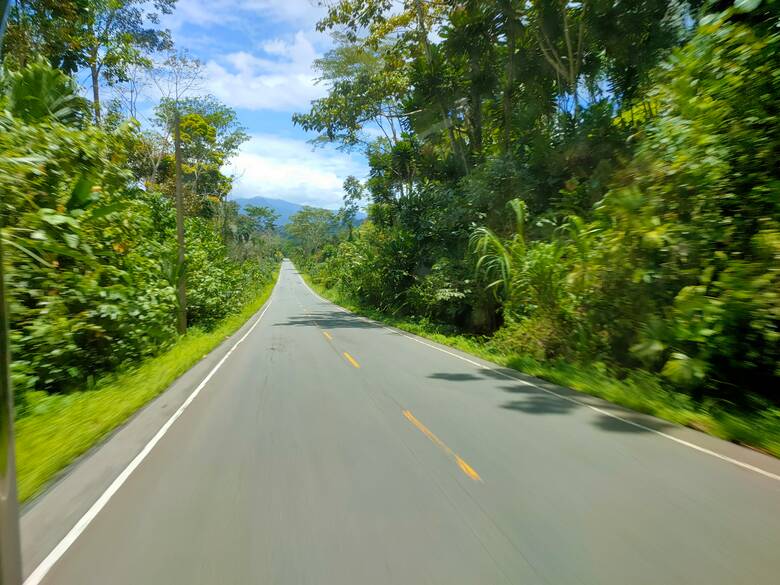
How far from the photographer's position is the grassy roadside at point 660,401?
19.9ft

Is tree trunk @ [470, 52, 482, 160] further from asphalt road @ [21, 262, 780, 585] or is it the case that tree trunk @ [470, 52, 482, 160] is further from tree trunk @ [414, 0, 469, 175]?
asphalt road @ [21, 262, 780, 585]

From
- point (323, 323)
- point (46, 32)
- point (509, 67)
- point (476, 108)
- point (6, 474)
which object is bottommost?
point (323, 323)

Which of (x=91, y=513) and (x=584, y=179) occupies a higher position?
(x=584, y=179)

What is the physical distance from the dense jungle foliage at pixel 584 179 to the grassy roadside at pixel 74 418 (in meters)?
7.51

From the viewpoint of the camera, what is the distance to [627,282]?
9.74 meters

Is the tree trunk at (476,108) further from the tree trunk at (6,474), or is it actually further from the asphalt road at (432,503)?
the tree trunk at (6,474)

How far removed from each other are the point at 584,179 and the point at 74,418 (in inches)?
647

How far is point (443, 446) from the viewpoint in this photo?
19.6 feet

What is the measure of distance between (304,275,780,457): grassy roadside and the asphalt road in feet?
1.16

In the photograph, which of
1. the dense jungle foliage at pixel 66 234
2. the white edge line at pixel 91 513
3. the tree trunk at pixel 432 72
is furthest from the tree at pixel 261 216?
the white edge line at pixel 91 513

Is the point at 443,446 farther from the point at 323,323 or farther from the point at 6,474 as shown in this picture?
the point at 323,323

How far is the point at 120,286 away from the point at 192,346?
18.5ft

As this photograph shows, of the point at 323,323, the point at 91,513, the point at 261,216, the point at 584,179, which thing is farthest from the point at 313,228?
the point at 91,513

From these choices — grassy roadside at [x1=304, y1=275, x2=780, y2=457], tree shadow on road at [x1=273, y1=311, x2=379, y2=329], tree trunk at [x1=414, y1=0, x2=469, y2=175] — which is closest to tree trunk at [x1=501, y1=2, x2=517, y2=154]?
tree trunk at [x1=414, y1=0, x2=469, y2=175]
